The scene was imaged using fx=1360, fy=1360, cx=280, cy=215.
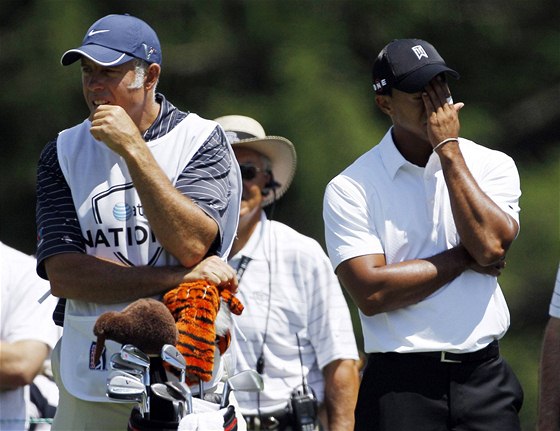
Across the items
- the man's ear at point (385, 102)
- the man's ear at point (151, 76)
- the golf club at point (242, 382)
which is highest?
the man's ear at point (151, 76)

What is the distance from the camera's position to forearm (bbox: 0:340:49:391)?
18.5 feet

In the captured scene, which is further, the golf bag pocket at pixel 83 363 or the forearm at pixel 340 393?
the forearm at pixel 340 393

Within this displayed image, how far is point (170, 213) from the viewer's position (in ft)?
13.7

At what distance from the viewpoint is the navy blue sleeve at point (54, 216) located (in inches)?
173

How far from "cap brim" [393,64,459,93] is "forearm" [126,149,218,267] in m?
0.87

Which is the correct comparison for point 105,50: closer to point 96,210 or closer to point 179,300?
point 96,210

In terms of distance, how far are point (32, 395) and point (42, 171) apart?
2.04 m

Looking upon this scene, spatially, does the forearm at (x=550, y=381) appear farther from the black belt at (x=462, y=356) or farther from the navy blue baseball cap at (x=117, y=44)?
the navy blue baseball cap at (x=117, y=44)

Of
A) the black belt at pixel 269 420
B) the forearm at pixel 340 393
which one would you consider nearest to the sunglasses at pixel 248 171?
the forearm at pixel 340 393

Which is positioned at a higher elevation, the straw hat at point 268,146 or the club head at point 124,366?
the straw hat at point 268,146

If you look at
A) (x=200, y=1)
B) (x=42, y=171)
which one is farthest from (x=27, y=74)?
(x=42, y=171)

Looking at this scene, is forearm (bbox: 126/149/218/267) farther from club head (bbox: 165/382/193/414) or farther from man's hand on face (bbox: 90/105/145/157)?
club head (bbox: 165/382/193/414)

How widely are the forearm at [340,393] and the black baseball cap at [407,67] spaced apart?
5.86ft

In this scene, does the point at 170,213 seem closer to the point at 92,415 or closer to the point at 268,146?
the point at 92,415
